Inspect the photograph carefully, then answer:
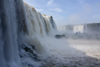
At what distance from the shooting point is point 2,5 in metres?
3.91

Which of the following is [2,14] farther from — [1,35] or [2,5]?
[1,35]

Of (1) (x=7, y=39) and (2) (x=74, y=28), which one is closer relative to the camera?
(1) (x=7, y=39)

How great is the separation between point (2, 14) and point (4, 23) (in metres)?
0.34

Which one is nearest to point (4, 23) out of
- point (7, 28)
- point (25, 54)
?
point (7, 28)

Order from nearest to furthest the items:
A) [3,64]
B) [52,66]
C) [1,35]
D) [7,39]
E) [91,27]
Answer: [3,64] < [1,35] < [7,39] < [52,66] < [91,27]

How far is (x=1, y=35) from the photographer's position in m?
3.72

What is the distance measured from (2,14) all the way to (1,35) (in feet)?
2.62

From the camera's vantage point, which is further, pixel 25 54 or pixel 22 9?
pixel 22 9

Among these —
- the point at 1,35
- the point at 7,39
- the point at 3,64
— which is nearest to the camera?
the point at 3,64

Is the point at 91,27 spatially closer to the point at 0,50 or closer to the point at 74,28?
the point at 74,28

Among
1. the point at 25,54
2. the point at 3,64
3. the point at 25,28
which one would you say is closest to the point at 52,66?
the point at 25,54

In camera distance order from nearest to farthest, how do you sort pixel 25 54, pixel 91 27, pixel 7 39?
pixel 7 39 → pixel 25 54 → pixel 91 27

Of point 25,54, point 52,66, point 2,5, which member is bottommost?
point 52,66

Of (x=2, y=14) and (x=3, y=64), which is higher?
(x=2, y=14)
